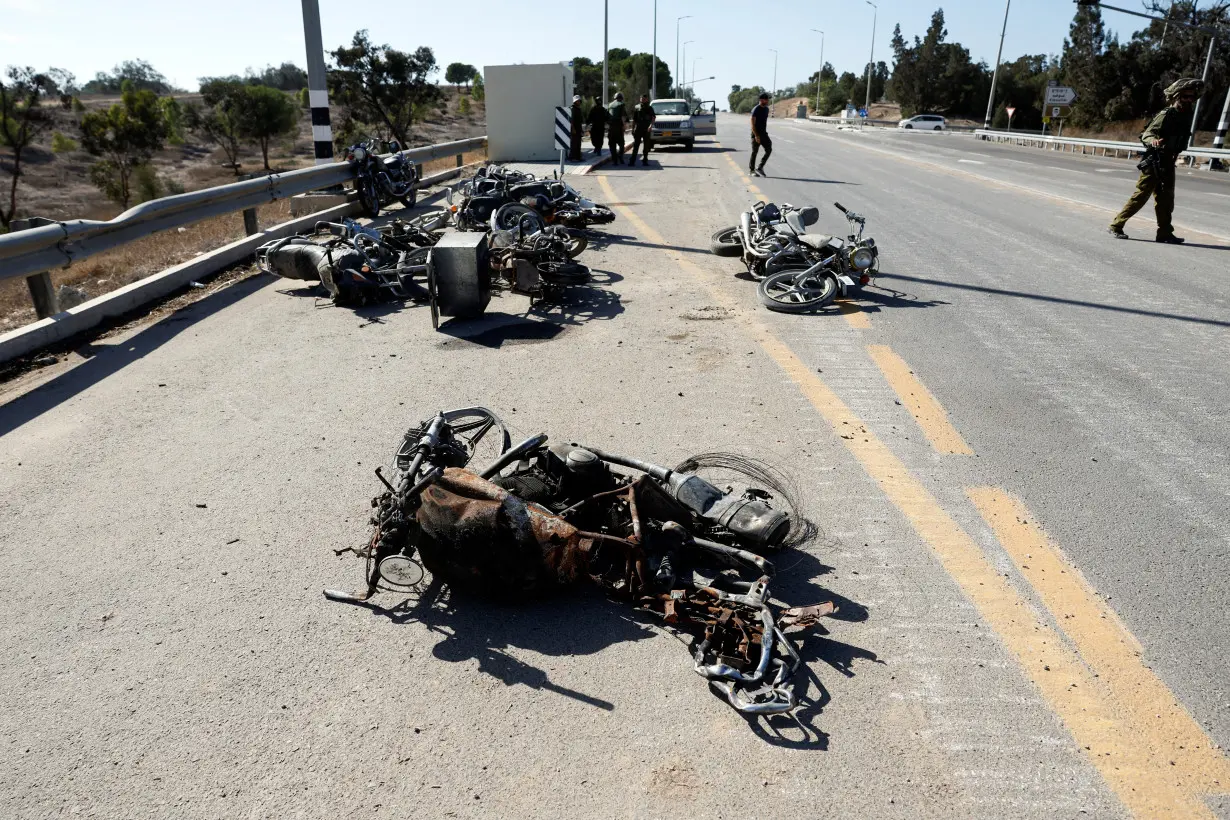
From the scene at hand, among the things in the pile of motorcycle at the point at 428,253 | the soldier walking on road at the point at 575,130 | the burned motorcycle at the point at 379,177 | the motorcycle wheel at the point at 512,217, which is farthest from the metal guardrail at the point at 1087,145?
the motorcycle wheel at the point at 512,217

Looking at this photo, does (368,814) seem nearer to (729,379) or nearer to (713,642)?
(713,642)

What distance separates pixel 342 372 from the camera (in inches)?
251

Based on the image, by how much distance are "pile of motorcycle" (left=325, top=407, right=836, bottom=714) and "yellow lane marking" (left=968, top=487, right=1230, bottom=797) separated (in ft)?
3.04

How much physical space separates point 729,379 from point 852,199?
11493 millimetres

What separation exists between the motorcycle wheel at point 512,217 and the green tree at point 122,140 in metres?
39.7

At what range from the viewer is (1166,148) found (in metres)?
11.4

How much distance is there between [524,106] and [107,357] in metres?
22.9

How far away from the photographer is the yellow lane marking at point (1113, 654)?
2535 mm

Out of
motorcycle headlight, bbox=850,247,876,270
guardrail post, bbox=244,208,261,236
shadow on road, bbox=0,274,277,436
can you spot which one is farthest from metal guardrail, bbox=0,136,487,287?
motorcycle headlight, bbox=850,247,876,270

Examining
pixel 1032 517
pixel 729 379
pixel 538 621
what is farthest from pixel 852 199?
pixel 538 621

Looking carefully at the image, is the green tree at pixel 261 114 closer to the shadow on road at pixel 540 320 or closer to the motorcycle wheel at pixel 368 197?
the motorcycle wheel at pixel 368 197

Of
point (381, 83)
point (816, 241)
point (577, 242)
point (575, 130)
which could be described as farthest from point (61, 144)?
point (816, 241)

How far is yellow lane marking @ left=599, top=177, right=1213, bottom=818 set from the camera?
2.45 meters

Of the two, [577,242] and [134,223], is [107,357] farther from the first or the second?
[577,242]
